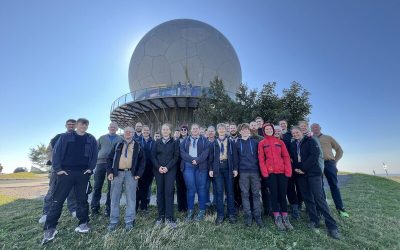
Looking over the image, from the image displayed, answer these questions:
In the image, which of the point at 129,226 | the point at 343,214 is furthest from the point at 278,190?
the point at 129,226

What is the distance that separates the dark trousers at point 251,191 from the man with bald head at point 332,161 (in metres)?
1.75

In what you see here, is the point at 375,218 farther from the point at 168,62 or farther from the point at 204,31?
the point at 204,31

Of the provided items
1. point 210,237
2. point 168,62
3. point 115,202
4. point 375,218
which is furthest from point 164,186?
point 168,62

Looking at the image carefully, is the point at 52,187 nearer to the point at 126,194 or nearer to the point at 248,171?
the point at 126,194

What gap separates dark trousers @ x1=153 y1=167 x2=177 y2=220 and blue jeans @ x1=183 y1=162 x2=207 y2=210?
14.3 inches

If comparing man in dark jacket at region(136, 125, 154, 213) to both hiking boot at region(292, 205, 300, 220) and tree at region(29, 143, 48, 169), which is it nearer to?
hiking boot at region(292, 205, 300, 220)

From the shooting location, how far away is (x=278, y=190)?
13.8 ft

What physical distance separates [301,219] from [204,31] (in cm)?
1673

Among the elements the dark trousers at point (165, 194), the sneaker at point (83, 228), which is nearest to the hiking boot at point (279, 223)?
the dark trousers at point (165, 194)

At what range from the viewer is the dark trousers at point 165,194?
426 cm

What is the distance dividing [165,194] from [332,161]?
397cm

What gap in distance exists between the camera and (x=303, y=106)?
31.7ft

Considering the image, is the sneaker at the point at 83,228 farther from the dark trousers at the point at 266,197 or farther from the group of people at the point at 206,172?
the dark trousers at the point at 266,197

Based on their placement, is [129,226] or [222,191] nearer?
[129,226]
